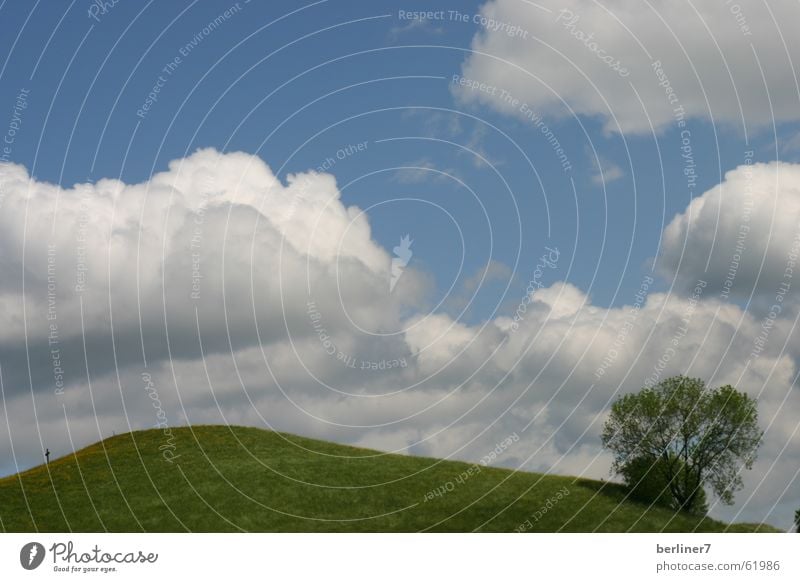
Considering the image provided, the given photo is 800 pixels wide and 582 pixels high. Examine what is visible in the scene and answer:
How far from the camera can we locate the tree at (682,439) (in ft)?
221

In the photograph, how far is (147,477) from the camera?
7744cm

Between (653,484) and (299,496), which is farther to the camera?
(299,496)

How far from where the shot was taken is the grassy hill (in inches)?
2640

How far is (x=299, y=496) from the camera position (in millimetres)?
72438
